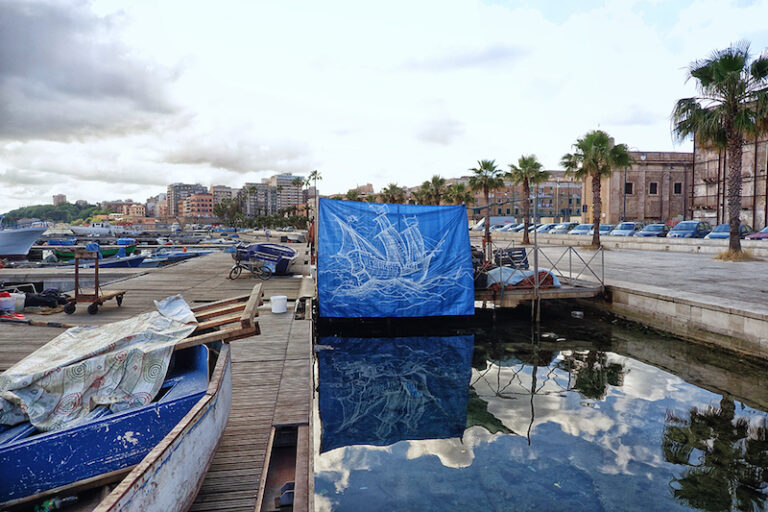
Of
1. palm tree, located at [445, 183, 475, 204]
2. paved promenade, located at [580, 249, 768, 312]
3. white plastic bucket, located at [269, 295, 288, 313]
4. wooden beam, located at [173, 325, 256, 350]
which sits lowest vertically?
white plastic bucket, located at [269, 295, 288, 313]

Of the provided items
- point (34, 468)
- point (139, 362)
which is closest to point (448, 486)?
point (139, 362)

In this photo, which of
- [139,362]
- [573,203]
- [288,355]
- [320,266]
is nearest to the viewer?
[139,362]

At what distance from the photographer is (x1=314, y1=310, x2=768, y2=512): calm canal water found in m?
6.09

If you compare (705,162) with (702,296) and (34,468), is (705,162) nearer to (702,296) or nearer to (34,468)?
(702,296)

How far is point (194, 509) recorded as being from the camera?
412 centimetres

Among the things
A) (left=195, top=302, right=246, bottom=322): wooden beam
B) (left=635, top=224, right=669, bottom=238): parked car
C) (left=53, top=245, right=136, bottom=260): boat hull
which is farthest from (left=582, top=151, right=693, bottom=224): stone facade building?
A: (left=195, top=302, right=246, bottom=322): wooden beam

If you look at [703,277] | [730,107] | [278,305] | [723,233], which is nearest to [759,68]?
[730,107]

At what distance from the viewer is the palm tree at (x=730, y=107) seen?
2130 cm

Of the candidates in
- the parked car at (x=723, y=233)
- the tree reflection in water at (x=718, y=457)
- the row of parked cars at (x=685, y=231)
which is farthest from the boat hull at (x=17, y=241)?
the parked car at (x=723, y=233)

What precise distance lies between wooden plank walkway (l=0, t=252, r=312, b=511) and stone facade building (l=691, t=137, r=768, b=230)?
122ft

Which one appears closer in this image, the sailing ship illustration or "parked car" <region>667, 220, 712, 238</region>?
the sailing ship illustration

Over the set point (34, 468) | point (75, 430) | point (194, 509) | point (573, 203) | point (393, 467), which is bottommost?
point (393, 467)

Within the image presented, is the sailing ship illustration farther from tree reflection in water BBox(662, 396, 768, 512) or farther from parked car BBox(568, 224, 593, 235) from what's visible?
parked car BBox(568, 224, 593, 235)

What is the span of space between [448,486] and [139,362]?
14.4 feet
